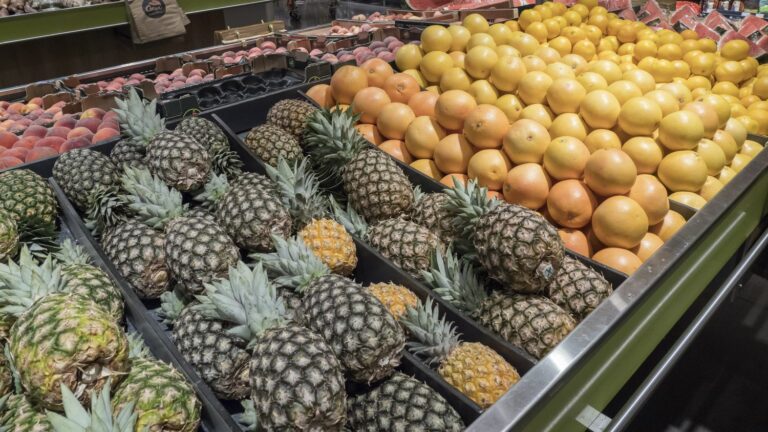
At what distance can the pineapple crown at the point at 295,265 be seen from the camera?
1.71m

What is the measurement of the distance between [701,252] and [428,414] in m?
1.25

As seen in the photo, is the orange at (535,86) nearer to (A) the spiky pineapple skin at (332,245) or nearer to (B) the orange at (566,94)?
(B) the orange at (566,94)

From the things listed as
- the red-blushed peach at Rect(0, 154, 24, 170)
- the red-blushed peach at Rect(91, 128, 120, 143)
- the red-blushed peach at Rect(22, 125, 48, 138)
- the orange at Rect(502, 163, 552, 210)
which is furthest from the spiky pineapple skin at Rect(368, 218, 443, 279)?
the red-blushed peach at Rect(22, 125, 48, 138)

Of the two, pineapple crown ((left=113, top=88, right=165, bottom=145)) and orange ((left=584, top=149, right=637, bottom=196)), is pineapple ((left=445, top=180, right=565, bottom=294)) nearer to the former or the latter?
orange ((left=584, top=149, right=637, bottom=196))

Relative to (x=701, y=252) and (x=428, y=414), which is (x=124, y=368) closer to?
(x=428, y=414)

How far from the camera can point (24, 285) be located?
5.02 ft

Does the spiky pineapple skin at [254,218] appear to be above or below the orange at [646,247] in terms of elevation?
above

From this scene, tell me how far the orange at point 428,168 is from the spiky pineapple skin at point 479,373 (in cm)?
115

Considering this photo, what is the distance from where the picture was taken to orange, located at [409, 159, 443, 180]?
257 centimetres

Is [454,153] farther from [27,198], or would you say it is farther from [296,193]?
[27,198]

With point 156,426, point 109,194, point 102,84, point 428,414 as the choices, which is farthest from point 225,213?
point 102,84

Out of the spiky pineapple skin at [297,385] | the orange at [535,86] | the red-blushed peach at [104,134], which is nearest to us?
the spiky pineapple skin at [297,385]

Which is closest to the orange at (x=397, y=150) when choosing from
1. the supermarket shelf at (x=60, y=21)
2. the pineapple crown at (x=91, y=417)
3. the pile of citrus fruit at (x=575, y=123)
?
the pile of citrus fruit at (x=575, y=123)

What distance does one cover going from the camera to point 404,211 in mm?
2254
